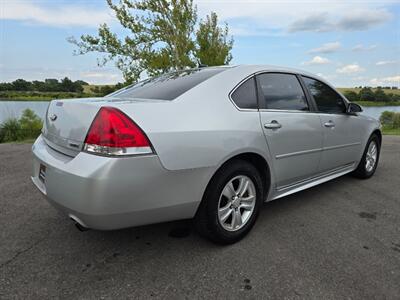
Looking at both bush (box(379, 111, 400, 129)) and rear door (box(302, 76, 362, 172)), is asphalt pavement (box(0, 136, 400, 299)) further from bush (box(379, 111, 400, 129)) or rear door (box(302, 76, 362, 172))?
bush (box(379, 111, 400, 129))

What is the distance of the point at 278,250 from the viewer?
90.8 inches

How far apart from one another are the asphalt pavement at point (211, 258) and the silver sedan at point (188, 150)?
0.29 meters

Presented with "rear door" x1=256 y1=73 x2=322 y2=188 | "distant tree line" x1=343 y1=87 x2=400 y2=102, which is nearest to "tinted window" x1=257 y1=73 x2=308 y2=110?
"rear door" x1=256 y1=73 x2=322 y2=188

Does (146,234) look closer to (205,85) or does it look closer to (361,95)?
(205,85)

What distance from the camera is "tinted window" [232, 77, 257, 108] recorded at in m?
2.42

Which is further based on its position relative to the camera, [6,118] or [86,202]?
[6,118]

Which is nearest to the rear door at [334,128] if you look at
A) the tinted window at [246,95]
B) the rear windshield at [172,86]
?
the tinted window at [246,95]

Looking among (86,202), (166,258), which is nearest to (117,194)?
(86,202)

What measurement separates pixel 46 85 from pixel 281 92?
254 inches

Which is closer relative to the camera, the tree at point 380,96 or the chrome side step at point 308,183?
the chrome side step at point 308,183

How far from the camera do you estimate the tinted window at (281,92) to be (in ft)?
8.88

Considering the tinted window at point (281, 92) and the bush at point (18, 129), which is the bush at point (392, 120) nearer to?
the tinted window at point (281, 92)

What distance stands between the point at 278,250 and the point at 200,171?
95 centimetres

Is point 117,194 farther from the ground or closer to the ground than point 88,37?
closer to the ground
